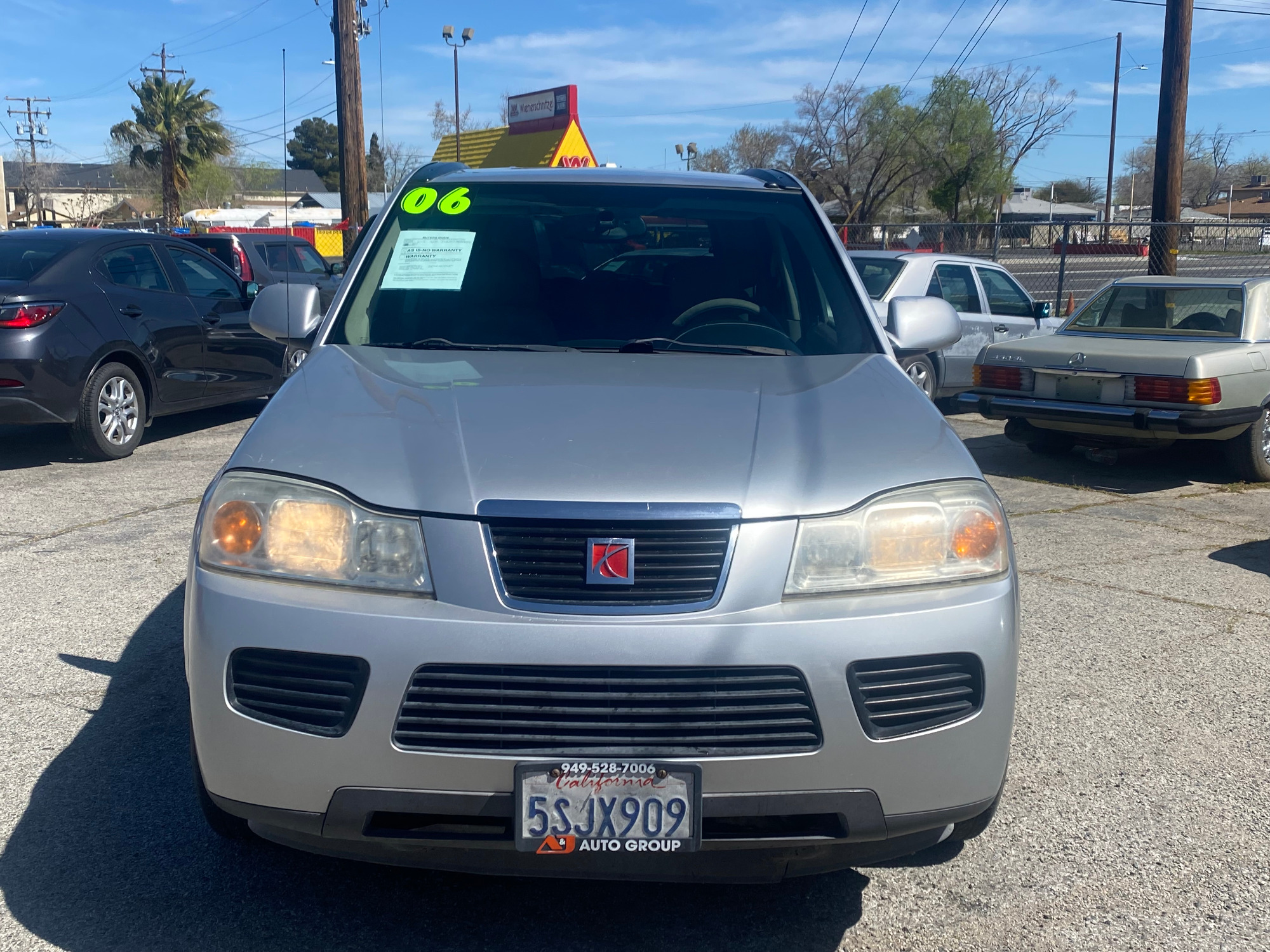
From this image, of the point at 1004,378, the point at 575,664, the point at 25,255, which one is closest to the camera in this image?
the point at 575,664

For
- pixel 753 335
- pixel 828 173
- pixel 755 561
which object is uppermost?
pixel 828 173

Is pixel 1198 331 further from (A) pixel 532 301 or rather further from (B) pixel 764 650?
(B) pixel 764 650

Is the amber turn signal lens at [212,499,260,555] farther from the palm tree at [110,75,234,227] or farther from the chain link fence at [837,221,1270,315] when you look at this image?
the palm tree at [110,75,234,227]

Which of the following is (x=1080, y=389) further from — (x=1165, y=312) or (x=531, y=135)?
(x=531, y=135)

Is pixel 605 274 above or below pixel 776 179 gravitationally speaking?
below

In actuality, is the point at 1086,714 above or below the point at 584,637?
below

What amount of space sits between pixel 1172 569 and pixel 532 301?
406cm

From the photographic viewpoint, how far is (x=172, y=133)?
4872 centimetres

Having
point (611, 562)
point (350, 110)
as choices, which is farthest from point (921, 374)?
point (350, 110)

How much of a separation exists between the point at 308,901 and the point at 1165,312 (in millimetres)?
8046

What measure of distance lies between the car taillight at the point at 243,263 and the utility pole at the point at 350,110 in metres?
3.32

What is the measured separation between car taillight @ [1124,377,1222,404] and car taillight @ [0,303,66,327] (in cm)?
751

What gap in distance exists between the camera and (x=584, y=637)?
7.17ft

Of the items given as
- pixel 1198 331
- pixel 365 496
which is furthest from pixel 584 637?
pixel 1198 331
